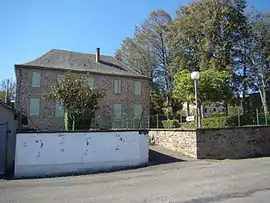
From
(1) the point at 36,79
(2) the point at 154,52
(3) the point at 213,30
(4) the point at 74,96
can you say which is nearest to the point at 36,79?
(1) the point at 36,79

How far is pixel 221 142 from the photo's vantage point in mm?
15867

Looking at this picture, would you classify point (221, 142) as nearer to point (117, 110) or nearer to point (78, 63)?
point (117, 110)

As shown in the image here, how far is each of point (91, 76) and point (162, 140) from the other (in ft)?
38.1

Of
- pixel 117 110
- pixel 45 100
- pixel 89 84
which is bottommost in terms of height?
pixel 117 110

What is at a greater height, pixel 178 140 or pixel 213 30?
pixel 213 30

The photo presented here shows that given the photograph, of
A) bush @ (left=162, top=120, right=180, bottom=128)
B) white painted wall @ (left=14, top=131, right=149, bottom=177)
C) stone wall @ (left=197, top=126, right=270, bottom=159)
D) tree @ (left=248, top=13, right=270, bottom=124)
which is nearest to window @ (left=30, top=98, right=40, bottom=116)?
bush @ (left=162, top=120, right=180, bottom=128)

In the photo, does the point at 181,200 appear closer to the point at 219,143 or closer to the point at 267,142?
the point at 219,143

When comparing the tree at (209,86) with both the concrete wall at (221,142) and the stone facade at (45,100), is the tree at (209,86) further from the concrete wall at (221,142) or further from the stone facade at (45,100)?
the stone facade at (45,100)

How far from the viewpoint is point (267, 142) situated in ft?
57.1

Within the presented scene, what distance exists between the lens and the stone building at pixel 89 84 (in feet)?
76.6

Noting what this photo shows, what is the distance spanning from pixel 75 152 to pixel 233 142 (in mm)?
10379

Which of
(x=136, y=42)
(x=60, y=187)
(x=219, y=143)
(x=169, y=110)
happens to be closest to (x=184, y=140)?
(x=219, y=143)

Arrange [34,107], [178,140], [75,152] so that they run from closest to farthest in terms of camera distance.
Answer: [75,152] → [178,140] → [34,107]

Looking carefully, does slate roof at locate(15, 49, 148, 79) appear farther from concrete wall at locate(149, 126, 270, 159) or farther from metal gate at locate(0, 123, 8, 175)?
concrete wall at locate(149, 126, 270, 159)
